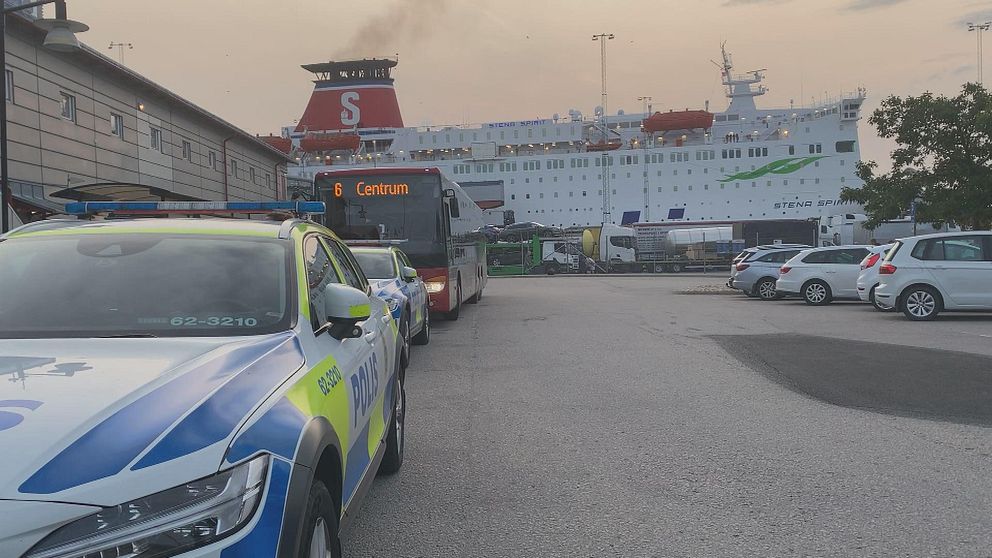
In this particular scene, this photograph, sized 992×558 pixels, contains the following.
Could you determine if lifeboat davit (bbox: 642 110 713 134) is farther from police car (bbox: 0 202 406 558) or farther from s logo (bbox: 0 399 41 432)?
s logo (bbox: 0 399 41 432)

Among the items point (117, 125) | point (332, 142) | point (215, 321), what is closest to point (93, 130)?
point (117, 125)

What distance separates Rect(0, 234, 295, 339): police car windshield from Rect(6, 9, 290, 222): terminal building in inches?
672

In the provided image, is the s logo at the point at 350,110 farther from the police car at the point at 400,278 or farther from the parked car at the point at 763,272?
the police car at the point at 400,278

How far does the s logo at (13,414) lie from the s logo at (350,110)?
65.5 meters

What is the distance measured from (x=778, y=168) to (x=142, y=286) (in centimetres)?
6357

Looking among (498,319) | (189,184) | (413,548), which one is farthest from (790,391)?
(189,184)

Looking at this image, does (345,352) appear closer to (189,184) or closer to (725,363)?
(725,363)

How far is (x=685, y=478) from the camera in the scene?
506 cm

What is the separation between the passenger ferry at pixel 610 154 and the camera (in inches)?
2458

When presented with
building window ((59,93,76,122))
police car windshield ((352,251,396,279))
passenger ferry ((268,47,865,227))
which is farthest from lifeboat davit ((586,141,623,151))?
police car windshield ((352,251,396,279))

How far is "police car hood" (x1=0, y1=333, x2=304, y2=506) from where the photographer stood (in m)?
1.93

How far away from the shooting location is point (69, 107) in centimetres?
2153

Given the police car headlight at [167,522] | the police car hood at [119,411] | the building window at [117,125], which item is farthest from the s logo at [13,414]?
the building window at [117,125]

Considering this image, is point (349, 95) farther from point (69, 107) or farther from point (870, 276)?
point (870, 276)
